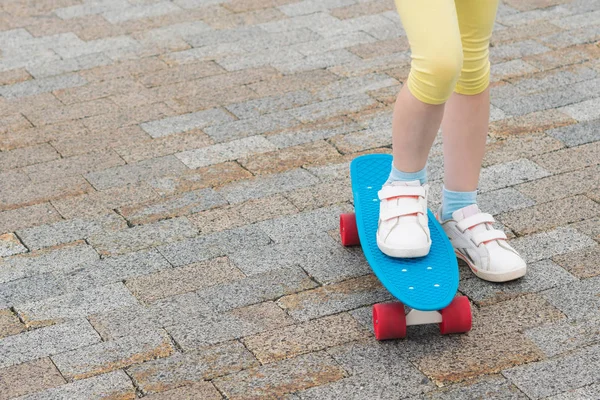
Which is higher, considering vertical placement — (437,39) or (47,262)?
(437,39)

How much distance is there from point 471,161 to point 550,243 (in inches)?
18.8

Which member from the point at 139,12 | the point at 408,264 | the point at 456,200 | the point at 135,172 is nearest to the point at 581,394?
the point at 408,264

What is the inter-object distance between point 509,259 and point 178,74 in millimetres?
2589

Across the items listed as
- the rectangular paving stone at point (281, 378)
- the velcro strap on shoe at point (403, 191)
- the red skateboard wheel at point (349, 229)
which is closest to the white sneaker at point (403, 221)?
the velcro strap on shoe at point (403, 191)

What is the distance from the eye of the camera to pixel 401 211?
10.7 ft

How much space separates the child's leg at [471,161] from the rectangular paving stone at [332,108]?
1.41 m

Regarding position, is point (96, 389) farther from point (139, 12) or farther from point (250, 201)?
point (139, 12)

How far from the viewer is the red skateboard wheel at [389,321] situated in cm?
307

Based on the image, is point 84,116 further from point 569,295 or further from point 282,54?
point 569,295

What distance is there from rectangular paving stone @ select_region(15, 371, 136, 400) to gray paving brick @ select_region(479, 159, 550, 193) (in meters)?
1.80

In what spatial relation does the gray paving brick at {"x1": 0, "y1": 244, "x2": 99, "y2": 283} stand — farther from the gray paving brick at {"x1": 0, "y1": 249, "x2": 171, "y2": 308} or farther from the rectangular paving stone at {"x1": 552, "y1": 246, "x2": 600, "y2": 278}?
the rectangular paving stone at {"x1": 552, "y1": 246, "x2": 600, "y2": 278}

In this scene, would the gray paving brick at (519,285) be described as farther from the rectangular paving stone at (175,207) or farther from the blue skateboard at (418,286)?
the rectangular paving stone at (175,207)

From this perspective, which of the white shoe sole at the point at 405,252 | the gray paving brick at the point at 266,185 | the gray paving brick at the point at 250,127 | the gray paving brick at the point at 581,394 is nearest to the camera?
the gray paving brick at the point at 581,394

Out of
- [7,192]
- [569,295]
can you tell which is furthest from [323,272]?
[7,192]
